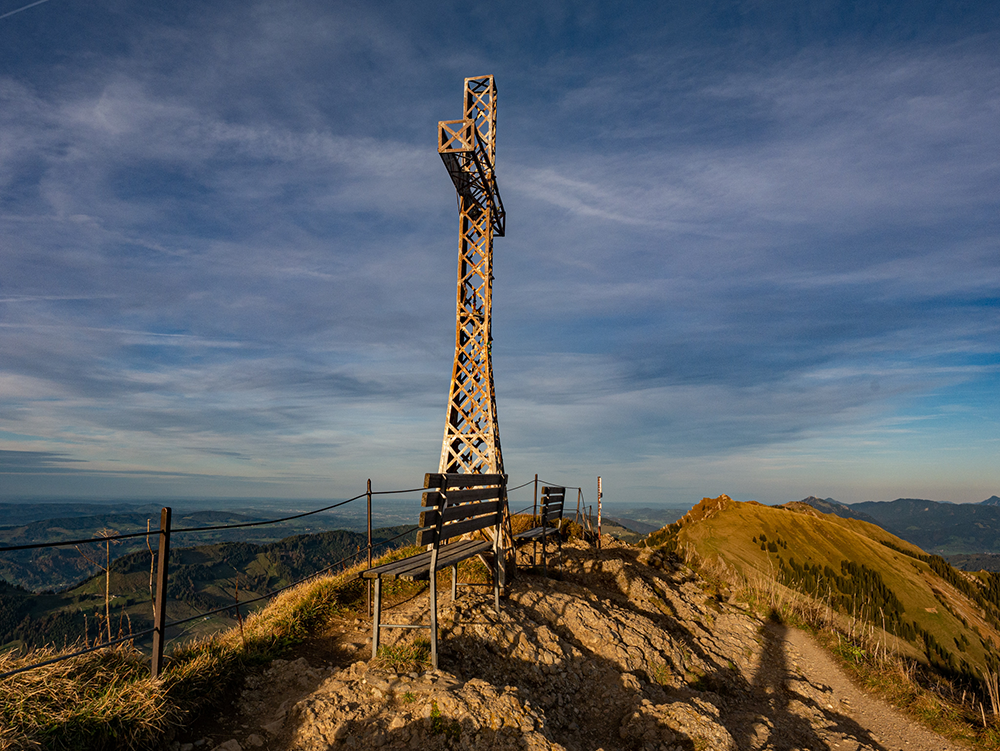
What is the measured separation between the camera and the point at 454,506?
609 centimetres

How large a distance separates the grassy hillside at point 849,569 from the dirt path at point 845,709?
20.1ft

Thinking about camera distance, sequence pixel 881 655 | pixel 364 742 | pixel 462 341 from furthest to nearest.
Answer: pixel 881 655
pixel 462 341
pixel 364 742

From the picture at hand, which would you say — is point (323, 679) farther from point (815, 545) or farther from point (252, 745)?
point (815, 545)

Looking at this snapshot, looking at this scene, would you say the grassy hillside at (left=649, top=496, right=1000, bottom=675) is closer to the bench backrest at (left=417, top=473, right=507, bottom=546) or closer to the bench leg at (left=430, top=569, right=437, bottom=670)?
the bench backrest at (left=417, top=473, right=507, bottom=546)

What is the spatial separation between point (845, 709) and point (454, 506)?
8.01 m

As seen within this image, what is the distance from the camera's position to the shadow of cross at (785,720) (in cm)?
634

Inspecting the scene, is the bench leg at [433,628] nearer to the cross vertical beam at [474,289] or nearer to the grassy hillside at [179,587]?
the cross vertical beam at [474,289]

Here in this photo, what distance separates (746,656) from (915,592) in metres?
18.7

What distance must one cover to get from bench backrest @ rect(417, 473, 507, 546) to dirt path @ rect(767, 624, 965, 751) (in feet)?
18.1

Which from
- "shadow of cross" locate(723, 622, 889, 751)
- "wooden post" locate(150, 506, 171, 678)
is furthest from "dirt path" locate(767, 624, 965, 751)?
"wooden post" locate(150, 506, 171, 678)

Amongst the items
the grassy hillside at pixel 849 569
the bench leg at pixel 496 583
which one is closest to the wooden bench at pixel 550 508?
the bench leg at pixel 496 583

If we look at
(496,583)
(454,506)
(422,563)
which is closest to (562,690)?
(496,583)

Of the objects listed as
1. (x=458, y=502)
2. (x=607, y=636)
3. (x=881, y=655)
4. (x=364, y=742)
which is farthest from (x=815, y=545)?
(x=364, y=742)

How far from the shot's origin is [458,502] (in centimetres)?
618
